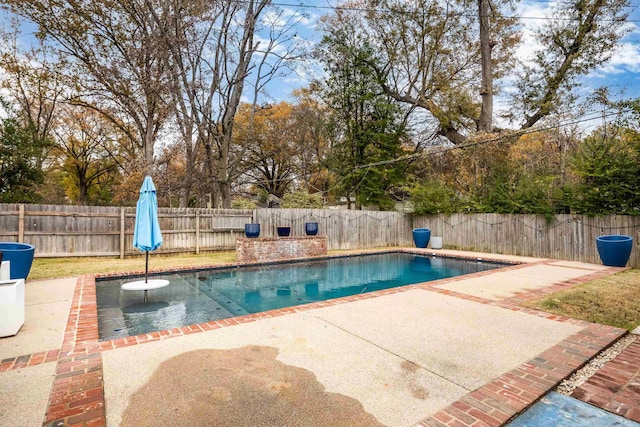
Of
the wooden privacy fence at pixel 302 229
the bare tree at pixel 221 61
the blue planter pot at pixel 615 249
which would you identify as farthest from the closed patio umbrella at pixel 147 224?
the blue planter pot at pixel 615 249

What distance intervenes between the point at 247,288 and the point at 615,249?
347 inches

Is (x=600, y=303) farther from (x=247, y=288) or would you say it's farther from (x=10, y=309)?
(x=10, y=309)

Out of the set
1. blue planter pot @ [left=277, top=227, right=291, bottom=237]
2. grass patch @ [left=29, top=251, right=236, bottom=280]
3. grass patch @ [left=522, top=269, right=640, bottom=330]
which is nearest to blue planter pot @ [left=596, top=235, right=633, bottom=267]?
grass patch @ [left=522, top=269, right=640, bottom=330]

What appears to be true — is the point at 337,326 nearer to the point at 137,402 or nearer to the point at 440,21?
the point at 137,402

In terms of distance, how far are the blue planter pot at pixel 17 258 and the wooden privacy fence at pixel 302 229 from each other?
4.20m

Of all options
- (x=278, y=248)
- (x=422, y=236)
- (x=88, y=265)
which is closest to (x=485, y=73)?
(x=422, y=236)

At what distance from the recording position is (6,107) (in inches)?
595

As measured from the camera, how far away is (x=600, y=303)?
4.66 m

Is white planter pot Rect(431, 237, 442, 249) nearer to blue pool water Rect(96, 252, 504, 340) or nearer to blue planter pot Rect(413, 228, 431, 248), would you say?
blue planter pot Rect(413, 228, 431, 248)

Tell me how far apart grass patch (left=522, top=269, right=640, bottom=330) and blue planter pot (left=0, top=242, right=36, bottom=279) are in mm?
7650

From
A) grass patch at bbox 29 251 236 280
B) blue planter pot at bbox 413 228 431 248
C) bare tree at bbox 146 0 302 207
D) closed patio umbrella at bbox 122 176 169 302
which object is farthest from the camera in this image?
blue planter pot at bbox 413 228 431 248

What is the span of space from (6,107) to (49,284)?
14.5 m

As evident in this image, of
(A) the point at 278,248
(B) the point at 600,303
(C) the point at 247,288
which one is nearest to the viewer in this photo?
(B) the point at 600,303

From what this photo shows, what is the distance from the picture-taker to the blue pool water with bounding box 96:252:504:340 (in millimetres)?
4700
